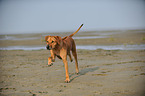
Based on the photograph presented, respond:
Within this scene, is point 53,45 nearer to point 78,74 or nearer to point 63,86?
point 63,86

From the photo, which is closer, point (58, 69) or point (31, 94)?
point (31, 94)

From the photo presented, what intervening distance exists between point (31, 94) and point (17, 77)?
228 centimetres

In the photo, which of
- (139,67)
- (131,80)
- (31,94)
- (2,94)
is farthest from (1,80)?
(139,67)

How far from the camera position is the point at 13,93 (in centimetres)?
522

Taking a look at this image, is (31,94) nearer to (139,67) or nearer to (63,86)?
(63,86)

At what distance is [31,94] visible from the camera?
5094mm

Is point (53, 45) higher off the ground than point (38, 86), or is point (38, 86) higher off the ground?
point (53, 45)

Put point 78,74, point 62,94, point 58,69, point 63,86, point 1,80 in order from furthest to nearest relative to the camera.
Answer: point 58,69, point 78,74, point 1,80, point 63,86, point 62,94

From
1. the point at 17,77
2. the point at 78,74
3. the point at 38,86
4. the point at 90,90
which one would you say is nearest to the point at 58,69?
the point at 78,74

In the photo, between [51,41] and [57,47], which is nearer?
[51,41]

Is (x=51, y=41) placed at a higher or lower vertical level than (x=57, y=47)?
higher

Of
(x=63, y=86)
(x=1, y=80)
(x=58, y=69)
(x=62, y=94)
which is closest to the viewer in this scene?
(x=62, y=94)

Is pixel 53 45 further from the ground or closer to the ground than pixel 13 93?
further from the ground

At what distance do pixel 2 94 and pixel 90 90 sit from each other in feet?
8.40
